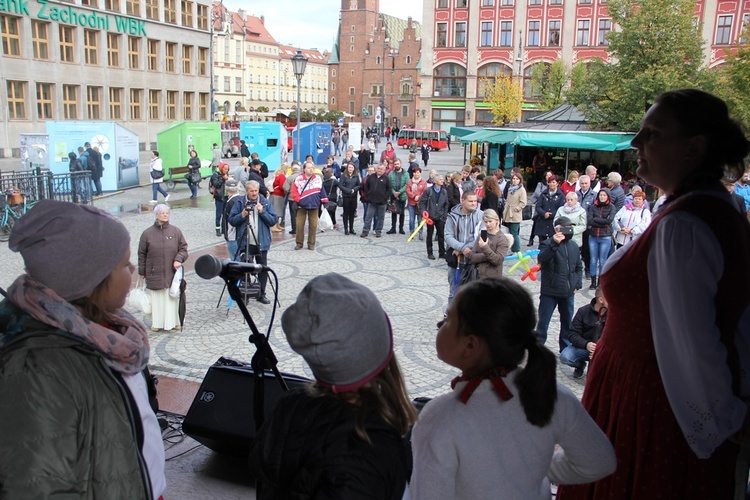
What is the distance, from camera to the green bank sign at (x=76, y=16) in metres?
34.6

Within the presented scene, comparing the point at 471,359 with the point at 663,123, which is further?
the point at 663,123

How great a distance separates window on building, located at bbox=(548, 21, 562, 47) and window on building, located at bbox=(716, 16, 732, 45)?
14161 mm

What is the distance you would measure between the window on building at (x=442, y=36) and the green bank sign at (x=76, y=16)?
31.9 meters

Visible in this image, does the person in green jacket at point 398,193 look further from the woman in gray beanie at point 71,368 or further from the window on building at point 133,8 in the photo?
the window on building at point 133,8

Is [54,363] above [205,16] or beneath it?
beneath

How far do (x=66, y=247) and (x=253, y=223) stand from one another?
7.82 meters

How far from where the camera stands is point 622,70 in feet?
82.8

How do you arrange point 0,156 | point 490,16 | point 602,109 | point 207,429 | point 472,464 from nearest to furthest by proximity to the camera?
point 472,464 → point 207,429 → point 602,109 → point 0,156 → point 490,16

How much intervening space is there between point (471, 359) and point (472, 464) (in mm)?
292

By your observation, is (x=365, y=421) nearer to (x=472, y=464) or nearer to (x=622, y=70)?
(x=472, y=464)

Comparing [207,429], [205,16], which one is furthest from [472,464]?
[205,16]

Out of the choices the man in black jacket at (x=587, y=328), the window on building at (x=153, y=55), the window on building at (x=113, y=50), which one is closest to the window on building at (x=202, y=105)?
the window on building at (x=153, y=55)

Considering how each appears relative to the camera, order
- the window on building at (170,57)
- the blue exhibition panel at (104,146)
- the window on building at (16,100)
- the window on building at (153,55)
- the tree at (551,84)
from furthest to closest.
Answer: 1. the window on building at (170,57)
2. the window on building at (153,55)
3. the tree at (551,84)
4. the window on building at (16,100)
5. the blue exhibition panel at (104,146)

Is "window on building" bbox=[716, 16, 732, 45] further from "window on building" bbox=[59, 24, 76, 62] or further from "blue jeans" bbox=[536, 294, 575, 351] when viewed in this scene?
"blue jeans" bbox=[536, 294, 575, 351]
